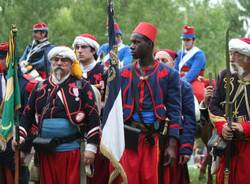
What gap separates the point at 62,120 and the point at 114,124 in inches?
25.1

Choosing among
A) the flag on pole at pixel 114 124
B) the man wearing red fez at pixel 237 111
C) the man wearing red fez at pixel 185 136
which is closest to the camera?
the flag on pole at pixel 114 124

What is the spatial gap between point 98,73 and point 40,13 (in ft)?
59.0

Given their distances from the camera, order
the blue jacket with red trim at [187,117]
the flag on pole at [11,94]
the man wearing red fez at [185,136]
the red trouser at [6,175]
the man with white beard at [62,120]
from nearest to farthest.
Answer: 1. the man with white beard at [62,120]
2. the flag on pole at [11,94]
3. the man wearing red fez at [185,136]
4. the blue jacket with red trim at [187,117]
5. the red trouser at [6,175]

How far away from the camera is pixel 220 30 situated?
42.8 m

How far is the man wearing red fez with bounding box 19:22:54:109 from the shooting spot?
36.9ft

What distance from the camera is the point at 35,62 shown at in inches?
567

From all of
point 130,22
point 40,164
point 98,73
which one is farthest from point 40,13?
point 40,164

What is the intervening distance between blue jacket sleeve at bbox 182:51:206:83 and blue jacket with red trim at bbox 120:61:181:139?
482cm

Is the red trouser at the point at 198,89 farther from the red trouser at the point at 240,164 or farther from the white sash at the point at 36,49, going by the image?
the red trouser at the point at 240,164

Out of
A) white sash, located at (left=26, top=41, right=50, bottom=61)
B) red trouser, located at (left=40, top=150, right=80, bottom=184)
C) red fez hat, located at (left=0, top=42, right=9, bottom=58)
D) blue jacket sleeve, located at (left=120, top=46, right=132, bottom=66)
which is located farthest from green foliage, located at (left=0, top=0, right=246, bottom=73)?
red trouser, located at (left=40, top=150, right=80, bottom=184)

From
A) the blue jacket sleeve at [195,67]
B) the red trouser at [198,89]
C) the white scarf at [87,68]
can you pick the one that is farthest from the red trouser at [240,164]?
the blue jacket sleeve at [195,67]

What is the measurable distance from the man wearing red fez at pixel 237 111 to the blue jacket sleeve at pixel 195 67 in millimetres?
4899

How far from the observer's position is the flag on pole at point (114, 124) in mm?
9117

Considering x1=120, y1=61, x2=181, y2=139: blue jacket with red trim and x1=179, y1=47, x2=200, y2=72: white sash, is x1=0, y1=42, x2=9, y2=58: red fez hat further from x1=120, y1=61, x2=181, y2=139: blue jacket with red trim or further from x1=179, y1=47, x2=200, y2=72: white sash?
x1=179, y1=47, x2=200, y2=72: white sash
